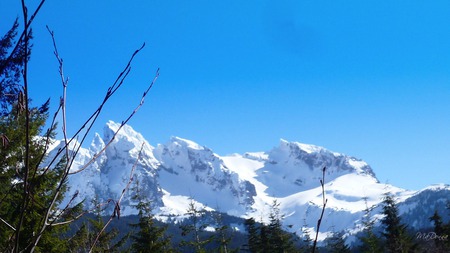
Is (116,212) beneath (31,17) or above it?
beneath

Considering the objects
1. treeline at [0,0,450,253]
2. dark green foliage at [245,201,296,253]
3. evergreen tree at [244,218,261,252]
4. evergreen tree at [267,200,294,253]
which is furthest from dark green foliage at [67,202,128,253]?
evergreen tree at [267,200,294,253]

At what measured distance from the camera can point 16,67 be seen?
821 cm

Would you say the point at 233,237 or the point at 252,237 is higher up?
the point at 252,237

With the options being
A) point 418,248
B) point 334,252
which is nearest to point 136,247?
point 334,252

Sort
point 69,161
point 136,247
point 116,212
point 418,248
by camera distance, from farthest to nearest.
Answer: point 418,248 < point 136,247 < point 116,212 < point 69,161

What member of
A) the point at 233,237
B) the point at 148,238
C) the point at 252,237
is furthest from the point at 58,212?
the point at 252,237

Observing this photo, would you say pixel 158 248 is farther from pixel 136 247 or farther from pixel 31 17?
pixel 31 17

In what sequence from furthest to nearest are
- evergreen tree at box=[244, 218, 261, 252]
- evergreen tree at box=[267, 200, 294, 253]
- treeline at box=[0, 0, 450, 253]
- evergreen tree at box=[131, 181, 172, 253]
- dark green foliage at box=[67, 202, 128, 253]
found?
evergreen tree at box=[244, 218, 261, 252]
evergreen tree at box=[267, 200, 294, 253]
evergreen tree at box=[131, 181, 172, 253]
dark green foliage at box=[67, 202, 128, 253]
treeline at box=[0, 0, 450, 253]

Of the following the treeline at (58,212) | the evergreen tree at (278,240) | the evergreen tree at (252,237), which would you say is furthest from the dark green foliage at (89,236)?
the evergreen tree at (278,240)

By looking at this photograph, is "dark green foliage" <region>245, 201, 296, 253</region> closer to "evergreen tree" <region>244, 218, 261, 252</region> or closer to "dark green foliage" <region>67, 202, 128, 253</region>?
"evergreen tree" <region>244, 218, 261, 252</region>

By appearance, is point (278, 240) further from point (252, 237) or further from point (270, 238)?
point (252, 237)

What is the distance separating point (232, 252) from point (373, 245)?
7.84 metres

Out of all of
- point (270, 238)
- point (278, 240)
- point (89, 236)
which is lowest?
point (89, 236)

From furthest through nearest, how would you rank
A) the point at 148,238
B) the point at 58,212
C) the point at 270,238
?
the point at 270,238 → the point at 148,238 → the point at 58,212
